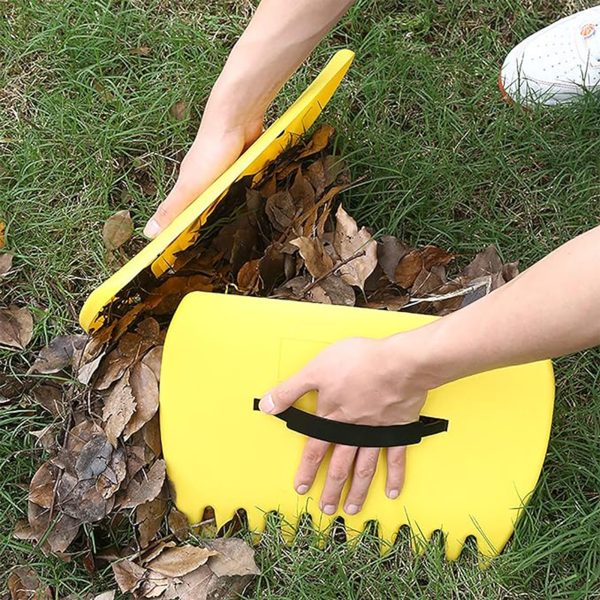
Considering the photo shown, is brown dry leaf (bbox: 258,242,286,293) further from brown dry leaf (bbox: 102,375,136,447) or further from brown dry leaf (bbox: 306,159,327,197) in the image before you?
brown dry leaf (bbox: 102,375,136,447)

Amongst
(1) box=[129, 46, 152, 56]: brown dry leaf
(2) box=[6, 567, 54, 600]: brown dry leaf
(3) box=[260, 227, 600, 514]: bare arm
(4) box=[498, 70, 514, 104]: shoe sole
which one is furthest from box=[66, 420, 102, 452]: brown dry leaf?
(4) box=[498, 70, 514, 104]: shoe sole

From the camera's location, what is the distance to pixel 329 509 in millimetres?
1228

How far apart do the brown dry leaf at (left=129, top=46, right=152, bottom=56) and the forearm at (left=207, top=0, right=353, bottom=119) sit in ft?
1.47

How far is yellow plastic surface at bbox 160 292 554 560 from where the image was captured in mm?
1186

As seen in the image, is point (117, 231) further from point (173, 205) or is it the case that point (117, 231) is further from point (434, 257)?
point (434, 257)

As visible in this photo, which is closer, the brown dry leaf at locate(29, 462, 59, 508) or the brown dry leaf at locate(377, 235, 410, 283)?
the brown dry leaf at locate(29, 462, 59, 508)

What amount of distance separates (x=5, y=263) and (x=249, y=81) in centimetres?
61

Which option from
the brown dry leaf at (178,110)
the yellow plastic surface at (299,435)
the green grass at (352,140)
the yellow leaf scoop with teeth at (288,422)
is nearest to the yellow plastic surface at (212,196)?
the yellow leaf scoop with teeth at (288,422)

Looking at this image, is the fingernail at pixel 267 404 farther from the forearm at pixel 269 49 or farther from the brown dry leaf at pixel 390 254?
the forearm at pixel 269 49

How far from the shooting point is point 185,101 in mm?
1623

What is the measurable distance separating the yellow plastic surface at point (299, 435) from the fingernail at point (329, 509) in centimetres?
1

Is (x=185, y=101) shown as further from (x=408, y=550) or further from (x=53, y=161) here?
(x=408, y=550)

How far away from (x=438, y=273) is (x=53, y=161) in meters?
0.80

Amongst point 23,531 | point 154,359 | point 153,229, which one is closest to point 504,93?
point 153,229
